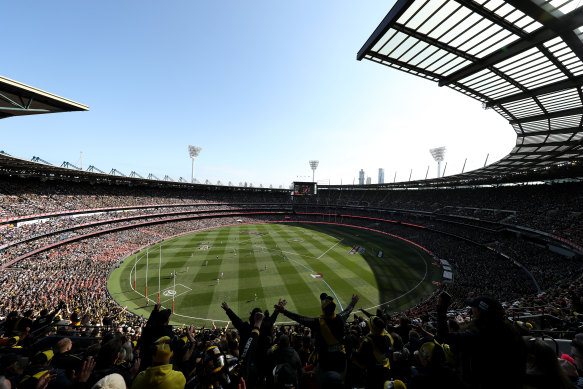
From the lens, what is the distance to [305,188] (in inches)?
2958

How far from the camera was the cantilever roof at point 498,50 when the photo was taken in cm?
919

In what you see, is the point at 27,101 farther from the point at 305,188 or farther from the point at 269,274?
the point at 305,188

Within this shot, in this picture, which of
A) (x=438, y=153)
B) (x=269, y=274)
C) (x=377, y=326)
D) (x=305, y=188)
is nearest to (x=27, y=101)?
(x=377, y=326)

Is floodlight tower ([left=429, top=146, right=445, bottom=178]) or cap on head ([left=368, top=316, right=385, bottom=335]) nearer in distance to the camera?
cap on head ([left=368, top=316, right=385, bottom=335])

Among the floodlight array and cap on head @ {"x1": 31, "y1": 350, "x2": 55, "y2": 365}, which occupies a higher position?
the floodlight array

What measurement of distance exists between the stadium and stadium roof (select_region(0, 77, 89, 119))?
0.36ft

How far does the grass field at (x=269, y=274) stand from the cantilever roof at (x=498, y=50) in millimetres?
19978

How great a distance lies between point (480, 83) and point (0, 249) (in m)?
50.3

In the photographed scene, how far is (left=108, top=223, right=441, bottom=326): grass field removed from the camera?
22.8 metres

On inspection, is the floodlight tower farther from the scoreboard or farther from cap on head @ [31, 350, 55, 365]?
cap on head @ [31, 350, 55, 365]

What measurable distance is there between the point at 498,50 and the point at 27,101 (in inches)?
958

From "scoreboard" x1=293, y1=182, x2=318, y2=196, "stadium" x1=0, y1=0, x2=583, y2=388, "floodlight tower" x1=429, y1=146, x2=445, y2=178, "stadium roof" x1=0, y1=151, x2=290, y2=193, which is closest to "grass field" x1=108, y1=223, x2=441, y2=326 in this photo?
"stadium" x1=0, y1=0, x2=583, y2=388

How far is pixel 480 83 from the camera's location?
1525 centimetres

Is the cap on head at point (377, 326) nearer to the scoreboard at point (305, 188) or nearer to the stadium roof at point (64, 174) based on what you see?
the stadium roof at point (64, 174)
